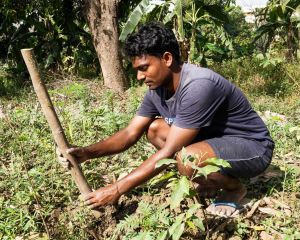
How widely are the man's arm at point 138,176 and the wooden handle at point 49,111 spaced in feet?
0.55

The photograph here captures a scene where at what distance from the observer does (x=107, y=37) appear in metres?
6.00

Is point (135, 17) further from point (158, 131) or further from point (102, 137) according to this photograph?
point (158, 131)

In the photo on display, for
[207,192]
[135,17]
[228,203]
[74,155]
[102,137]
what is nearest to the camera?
[74,155]

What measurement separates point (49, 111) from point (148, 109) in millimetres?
861

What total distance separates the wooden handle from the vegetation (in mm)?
248

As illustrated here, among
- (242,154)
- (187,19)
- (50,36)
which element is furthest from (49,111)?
(50,36)

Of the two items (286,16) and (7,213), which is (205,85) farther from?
(286,16)

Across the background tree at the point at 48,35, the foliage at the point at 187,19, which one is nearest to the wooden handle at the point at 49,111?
the foliage at the point at 187,19

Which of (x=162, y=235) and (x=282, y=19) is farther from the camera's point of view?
(x=282, y=19)

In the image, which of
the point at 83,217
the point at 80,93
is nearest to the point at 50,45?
the point at 80,93

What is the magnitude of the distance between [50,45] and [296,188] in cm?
577

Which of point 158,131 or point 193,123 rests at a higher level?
point 193,123

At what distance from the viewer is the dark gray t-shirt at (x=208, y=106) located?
2.25 metres

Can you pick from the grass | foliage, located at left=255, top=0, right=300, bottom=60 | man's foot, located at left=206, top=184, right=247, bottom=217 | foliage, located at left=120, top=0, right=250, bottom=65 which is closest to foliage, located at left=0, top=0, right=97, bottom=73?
foliage, located at left=120, top=0, right=250, bottom=65
